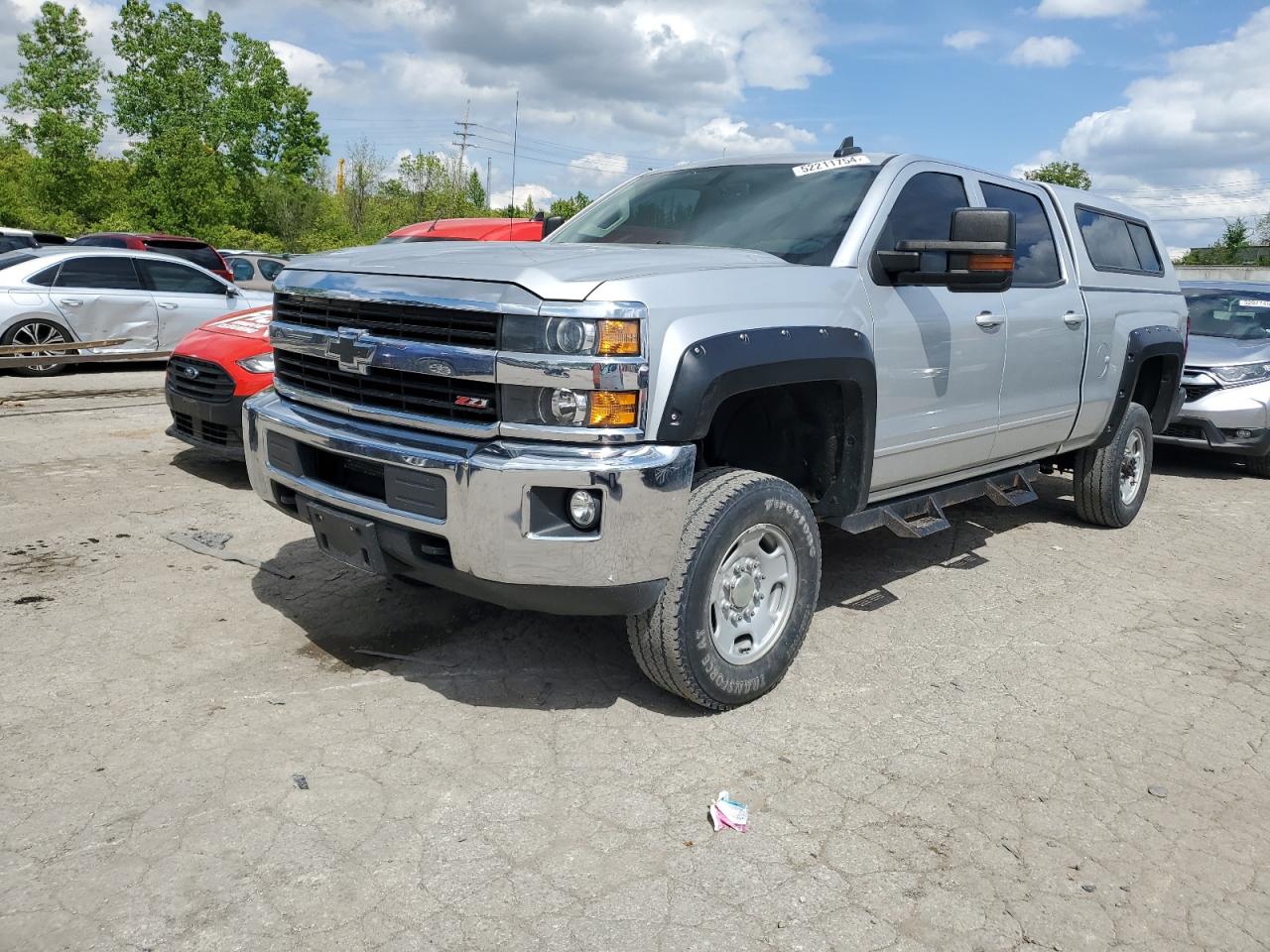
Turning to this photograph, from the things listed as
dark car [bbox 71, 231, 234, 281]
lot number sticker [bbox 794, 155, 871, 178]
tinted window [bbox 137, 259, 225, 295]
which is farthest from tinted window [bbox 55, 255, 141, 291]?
lot number sticker [bbox 794, 155, 871, 178]

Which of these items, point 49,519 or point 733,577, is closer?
point 733,577


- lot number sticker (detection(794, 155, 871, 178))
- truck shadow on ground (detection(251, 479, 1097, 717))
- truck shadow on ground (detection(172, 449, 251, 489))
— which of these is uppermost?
lot number sticker (detection(794, 155, 871, 178))

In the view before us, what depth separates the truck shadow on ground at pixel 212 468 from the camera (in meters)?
6.72

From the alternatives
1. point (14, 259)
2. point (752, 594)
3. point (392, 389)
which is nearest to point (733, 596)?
point (752, 594)

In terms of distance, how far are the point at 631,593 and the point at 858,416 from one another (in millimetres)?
1292

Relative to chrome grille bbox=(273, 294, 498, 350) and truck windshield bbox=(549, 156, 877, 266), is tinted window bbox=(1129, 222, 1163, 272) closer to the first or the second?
truck windshield bbox=(549, 156, 877, 266)

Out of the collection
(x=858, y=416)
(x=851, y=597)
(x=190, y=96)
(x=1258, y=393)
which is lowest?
(x=851, y=597)

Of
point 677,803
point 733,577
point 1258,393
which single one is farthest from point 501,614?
point 1258,393

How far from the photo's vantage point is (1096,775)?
3.33m

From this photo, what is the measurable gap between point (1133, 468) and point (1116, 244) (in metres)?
1.48

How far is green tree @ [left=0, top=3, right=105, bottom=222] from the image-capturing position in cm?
3559

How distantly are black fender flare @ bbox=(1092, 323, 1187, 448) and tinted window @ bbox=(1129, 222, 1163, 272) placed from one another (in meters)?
0.44

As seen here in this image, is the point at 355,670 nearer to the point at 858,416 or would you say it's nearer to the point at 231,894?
the point at 231,894

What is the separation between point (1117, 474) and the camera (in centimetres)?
637
